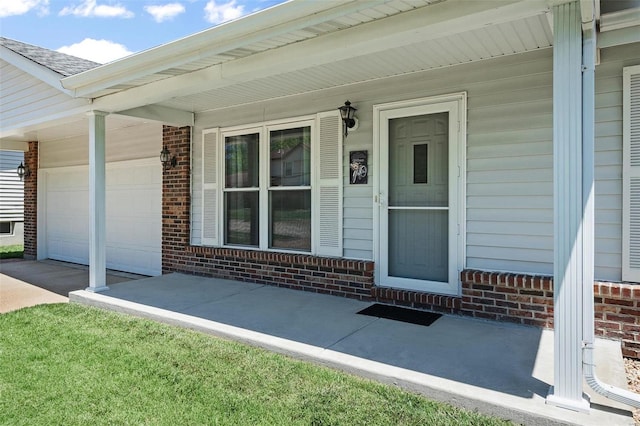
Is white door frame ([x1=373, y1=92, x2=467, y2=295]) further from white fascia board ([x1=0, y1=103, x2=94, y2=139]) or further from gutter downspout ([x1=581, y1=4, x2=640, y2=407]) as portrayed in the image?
white fascia board ([x1=0, y1=103, x2=94, y2=139])

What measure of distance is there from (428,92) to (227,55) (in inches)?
87.0

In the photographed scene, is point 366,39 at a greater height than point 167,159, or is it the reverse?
point 366,39

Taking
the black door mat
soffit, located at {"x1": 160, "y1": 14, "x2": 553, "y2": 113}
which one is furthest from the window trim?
the black door mat

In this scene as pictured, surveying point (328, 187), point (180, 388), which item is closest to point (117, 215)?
point (328, 187)

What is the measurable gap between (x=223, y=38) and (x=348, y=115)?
1.90 m

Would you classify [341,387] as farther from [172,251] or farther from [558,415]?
[172,251]

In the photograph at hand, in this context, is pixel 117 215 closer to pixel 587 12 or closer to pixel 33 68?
pixel 33 68

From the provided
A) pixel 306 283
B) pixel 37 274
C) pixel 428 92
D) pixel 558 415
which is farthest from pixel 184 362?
pixel 37 274

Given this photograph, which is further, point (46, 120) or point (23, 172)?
point (23, 172)

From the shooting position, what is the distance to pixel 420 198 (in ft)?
15.7

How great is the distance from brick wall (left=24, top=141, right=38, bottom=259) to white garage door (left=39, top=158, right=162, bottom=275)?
0.29m

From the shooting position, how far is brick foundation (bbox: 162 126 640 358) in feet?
11.9

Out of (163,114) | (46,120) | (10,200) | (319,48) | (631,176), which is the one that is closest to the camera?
(319,48)

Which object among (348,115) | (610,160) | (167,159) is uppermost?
(348,115)
